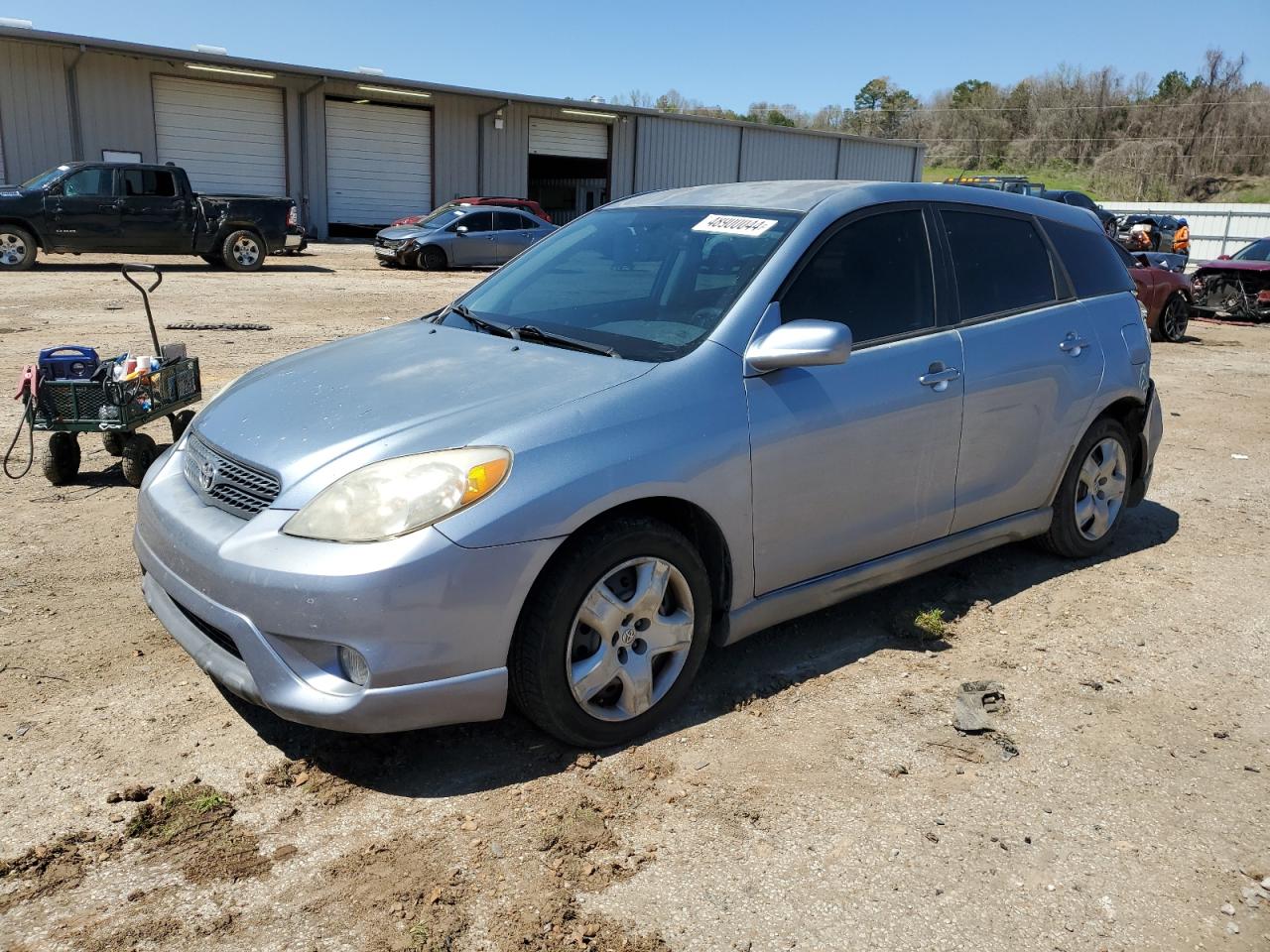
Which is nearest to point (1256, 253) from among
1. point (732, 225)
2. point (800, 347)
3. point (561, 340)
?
point (732, 225)

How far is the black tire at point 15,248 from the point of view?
17.8m

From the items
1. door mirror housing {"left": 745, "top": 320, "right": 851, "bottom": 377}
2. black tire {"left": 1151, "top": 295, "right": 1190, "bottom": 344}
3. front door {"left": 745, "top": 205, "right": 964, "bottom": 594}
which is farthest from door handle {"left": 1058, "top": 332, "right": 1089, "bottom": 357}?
black tire {"left": 1151, "top": 295, "right": 1190, "bottom": 344}

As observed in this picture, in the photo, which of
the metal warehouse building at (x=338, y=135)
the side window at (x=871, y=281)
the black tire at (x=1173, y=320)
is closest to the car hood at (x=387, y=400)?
the side window at (x=871, y=281)

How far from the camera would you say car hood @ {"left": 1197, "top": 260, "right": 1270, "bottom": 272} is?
17.5 metres

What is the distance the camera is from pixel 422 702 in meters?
2.94

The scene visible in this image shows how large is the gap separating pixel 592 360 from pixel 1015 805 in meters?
1.94

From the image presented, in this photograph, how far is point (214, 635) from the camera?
10.3 feet

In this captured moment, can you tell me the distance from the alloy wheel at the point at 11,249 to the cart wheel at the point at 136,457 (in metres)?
14.6

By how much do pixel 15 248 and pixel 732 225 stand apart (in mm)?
17963

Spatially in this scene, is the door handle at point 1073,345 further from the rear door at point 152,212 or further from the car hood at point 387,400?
the rear door at point 152,212

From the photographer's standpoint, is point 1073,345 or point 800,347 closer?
point 800,347

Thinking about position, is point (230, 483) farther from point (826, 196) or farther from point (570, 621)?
point (826, 196)

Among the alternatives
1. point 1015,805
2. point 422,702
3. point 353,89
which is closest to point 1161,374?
point 1015,805

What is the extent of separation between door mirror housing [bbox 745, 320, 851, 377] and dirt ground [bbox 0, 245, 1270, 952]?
121cm
